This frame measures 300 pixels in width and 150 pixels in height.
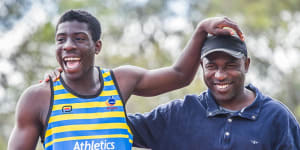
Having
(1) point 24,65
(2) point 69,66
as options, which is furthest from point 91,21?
(1) point 24,65

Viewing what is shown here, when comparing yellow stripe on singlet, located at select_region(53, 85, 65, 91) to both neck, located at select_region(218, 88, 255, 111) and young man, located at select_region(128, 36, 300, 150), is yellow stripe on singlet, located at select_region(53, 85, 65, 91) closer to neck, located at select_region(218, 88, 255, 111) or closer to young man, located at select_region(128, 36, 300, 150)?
young man, located at select_region(128, 36, 300, 150)

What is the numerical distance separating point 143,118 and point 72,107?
1.89 ft

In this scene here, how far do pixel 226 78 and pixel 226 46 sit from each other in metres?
0.22

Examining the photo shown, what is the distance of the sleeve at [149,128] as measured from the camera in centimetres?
335

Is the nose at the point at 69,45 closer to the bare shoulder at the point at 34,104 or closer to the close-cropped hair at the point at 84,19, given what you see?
the close-cropped hair at the point at 84,19

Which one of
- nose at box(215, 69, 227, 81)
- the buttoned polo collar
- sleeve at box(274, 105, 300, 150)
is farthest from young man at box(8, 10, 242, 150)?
sleeve at box(274, 105, 300, 150)

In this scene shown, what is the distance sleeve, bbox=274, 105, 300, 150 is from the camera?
2938mm

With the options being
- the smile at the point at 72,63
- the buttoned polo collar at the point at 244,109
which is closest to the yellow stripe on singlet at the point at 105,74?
the smile at the point at 72,63

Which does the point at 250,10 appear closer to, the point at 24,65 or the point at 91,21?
the point at 24,65

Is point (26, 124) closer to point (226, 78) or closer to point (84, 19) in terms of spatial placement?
point (84, 19)

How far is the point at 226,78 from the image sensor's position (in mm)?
3111

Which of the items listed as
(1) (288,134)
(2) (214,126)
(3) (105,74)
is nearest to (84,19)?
(3) (105,74)

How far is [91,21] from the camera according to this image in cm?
329

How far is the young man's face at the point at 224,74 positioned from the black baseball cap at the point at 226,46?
36mm
